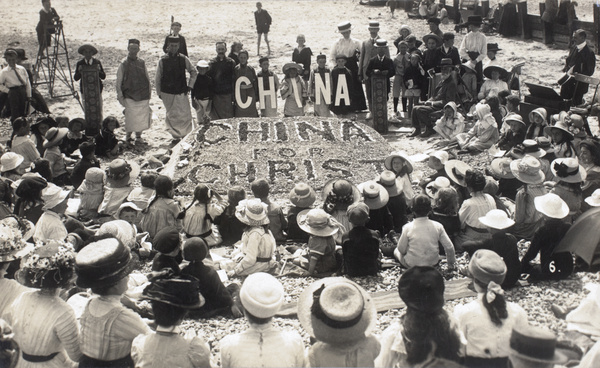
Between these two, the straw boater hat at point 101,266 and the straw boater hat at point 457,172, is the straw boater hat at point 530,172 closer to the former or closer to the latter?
the straw boater hat at point 457,172

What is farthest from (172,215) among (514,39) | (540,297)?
(514,39)

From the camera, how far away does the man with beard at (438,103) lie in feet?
38.8

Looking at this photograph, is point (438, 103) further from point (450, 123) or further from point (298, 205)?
point (298, 205)

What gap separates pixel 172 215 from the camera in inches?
273

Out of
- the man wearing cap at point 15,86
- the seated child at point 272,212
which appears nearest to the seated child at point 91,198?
the seated child at point 272,212

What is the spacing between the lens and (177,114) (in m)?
11.8

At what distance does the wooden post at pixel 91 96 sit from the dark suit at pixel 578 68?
8.67m

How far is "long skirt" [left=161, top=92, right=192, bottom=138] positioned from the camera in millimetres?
11758

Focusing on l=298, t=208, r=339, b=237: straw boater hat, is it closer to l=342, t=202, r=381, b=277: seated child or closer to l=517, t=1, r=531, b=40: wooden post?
l=342, t=202, r=381, b=277: seated child

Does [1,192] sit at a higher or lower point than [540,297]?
higher

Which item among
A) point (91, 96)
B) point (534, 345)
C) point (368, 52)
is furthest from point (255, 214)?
point (368, 52)

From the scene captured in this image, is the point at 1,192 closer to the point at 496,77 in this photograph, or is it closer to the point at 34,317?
the point at 34,317

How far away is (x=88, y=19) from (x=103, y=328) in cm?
2154

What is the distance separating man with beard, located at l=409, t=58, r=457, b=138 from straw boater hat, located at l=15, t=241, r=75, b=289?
347 inches
